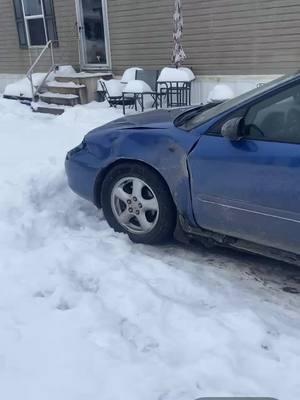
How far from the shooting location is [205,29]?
898 cm

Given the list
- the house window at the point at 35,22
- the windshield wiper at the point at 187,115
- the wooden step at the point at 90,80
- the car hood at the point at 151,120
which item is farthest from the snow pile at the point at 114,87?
the windshield wiper at the point at 187,115

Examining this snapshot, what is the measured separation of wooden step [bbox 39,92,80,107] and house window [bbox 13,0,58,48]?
1.74 m

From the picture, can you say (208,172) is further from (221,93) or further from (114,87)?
(114,87)

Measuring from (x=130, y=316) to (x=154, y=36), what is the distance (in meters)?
8.27

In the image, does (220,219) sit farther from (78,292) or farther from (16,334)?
(16,334)

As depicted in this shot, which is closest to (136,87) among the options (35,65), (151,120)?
(35,65)

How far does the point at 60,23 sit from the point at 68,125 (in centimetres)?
458

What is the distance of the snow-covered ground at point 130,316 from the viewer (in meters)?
2.18

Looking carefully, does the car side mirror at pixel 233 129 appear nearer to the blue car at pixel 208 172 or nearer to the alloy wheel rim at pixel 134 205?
the blue car at pixel 208 172

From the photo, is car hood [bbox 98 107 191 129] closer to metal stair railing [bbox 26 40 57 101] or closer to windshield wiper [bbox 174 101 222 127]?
windshield wiper [bbox 174 101 222 127]

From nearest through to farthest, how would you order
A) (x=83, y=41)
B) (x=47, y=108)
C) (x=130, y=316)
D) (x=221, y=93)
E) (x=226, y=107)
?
(x=130, y=316)
(x=226, y=107)
(x=221, y=93)
(x=47, y=108)
(x=83, y=41)

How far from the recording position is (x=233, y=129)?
2.90 m

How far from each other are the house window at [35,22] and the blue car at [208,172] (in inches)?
344

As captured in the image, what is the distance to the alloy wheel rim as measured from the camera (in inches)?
141
